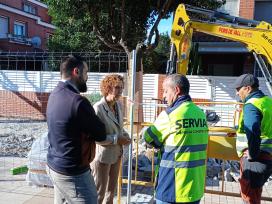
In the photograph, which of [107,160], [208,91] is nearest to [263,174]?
[107,160]

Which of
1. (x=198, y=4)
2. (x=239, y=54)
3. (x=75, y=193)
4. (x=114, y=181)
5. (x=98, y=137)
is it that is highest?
(x=198, y=4)

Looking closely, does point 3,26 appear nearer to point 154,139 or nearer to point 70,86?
point 70,86

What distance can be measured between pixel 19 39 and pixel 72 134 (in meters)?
25.8

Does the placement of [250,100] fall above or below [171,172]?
above

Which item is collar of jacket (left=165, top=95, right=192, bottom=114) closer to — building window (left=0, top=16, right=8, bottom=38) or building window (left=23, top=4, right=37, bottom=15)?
building window (left=0, top=16, right=8, bottom=38)

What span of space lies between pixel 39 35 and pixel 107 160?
29.3m

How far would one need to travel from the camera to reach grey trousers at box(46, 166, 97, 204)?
2.83 metres

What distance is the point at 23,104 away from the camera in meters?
14.5

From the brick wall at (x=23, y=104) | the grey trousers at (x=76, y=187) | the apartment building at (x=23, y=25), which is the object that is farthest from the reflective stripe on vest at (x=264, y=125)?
the apartment building at (x=23, y=25)

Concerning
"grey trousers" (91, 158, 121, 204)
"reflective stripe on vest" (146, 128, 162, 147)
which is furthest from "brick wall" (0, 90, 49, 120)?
"reflective stripe on vest" (146, 128, 162, 147)

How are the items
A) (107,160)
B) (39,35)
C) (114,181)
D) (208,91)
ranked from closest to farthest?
(107,160) → (114,181) → (208,91) → (39,35)

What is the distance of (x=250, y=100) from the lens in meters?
3.53

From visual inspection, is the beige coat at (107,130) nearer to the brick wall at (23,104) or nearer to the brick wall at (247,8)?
the brick wall at (23,104)

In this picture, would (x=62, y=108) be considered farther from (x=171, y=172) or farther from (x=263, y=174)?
(x=263, y=174)
